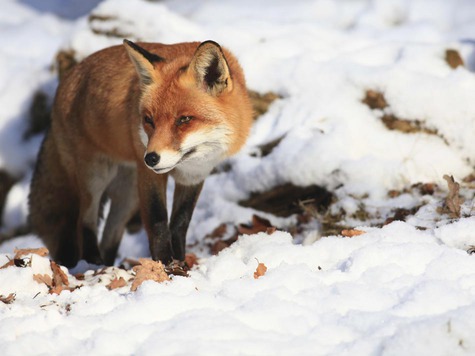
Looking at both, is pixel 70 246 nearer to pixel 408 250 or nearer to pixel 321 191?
pixel 321 191

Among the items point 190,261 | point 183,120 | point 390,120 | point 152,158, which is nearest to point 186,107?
point 183,120

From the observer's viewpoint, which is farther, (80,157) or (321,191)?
(321,191)

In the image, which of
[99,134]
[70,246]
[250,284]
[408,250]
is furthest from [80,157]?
[408,250]

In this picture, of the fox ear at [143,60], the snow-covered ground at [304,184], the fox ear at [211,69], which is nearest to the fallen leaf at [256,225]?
the snow-covered ground at [304,184]

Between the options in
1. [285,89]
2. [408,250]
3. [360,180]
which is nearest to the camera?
[408,250]

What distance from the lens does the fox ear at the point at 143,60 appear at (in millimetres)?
3441

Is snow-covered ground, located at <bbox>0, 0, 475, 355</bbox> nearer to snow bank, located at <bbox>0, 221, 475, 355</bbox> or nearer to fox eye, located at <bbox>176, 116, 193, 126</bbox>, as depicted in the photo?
snow bank, located at <bbox>0, 221, 475, 355</bbox>

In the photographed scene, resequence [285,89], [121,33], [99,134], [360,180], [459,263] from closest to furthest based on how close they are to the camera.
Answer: [459,263], [99,134], [360,180], [285,89], [121,33]

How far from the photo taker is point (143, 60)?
3.44 m

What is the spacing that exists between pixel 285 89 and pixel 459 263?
3129 millimetres

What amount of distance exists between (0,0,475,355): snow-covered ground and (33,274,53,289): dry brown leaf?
0.08 ft

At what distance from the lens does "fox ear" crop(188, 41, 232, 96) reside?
3254 mm

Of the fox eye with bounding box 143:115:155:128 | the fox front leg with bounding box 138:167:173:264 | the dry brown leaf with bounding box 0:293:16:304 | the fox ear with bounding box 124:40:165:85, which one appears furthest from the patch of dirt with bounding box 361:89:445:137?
the dry brown leaf with bounding box 0:293:16:304

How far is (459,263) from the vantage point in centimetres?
270
